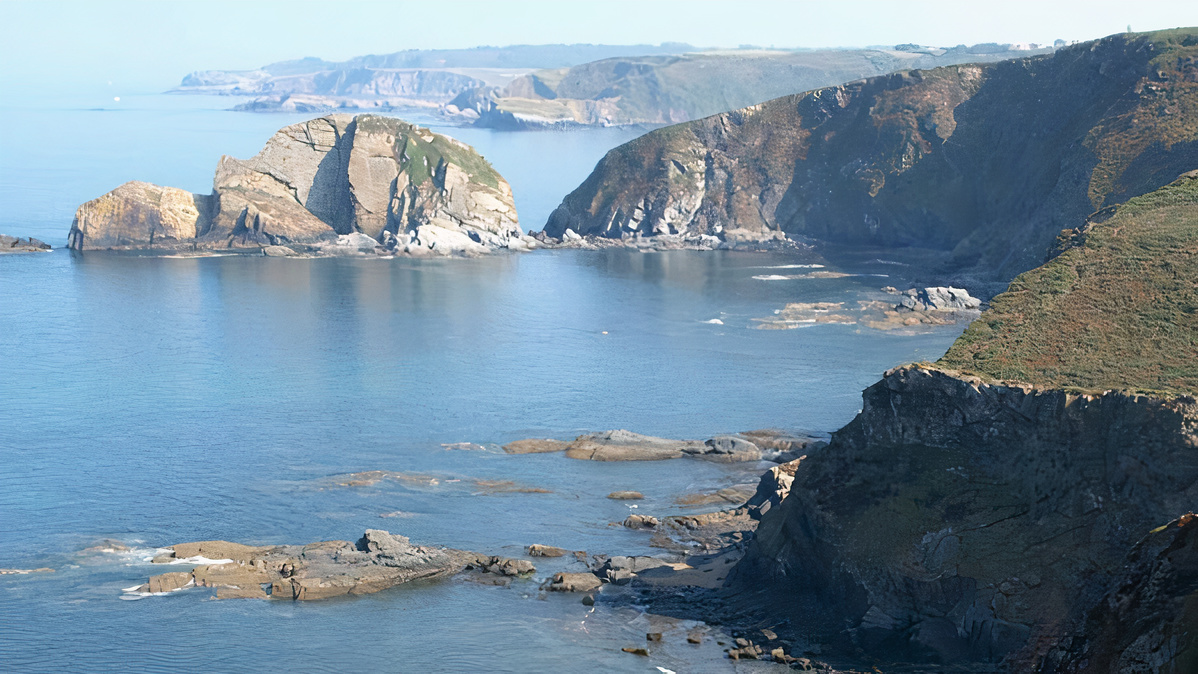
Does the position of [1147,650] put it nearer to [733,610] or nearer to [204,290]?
[733,610]

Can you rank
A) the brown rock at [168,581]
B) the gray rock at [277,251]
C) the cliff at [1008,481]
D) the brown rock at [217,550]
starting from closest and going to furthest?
the cliff at [1008,481]
the brown rock at [168,581]
the brown rock at [217,550]
the gray rock at [277,251]

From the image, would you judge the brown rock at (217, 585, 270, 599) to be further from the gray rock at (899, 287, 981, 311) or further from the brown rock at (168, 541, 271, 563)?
the gray rock at (899, 287, 981, 311)

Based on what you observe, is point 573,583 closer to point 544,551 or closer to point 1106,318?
point 544,551

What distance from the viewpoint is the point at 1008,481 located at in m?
45.1

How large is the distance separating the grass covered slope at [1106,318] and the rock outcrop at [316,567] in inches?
972

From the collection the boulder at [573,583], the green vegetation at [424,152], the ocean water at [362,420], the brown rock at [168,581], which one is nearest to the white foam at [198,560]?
the ocean water at [362,420]

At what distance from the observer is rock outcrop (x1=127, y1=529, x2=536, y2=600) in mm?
52844

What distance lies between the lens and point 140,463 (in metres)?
73.5

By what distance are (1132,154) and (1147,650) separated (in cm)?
11607

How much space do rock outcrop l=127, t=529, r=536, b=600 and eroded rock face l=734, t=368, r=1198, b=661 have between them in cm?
1502

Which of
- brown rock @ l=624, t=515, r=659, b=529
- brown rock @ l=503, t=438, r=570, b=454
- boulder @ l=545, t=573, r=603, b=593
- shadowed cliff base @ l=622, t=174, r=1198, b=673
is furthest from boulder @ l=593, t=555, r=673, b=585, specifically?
brown rock @ l=503, t=438, r=570, b=454

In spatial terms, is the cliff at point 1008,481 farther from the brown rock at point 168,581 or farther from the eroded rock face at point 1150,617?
the brown rock at point 168,581

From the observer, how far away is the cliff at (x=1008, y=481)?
41.5 meters

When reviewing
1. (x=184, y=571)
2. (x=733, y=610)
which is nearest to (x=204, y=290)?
(x=184, y=571)
